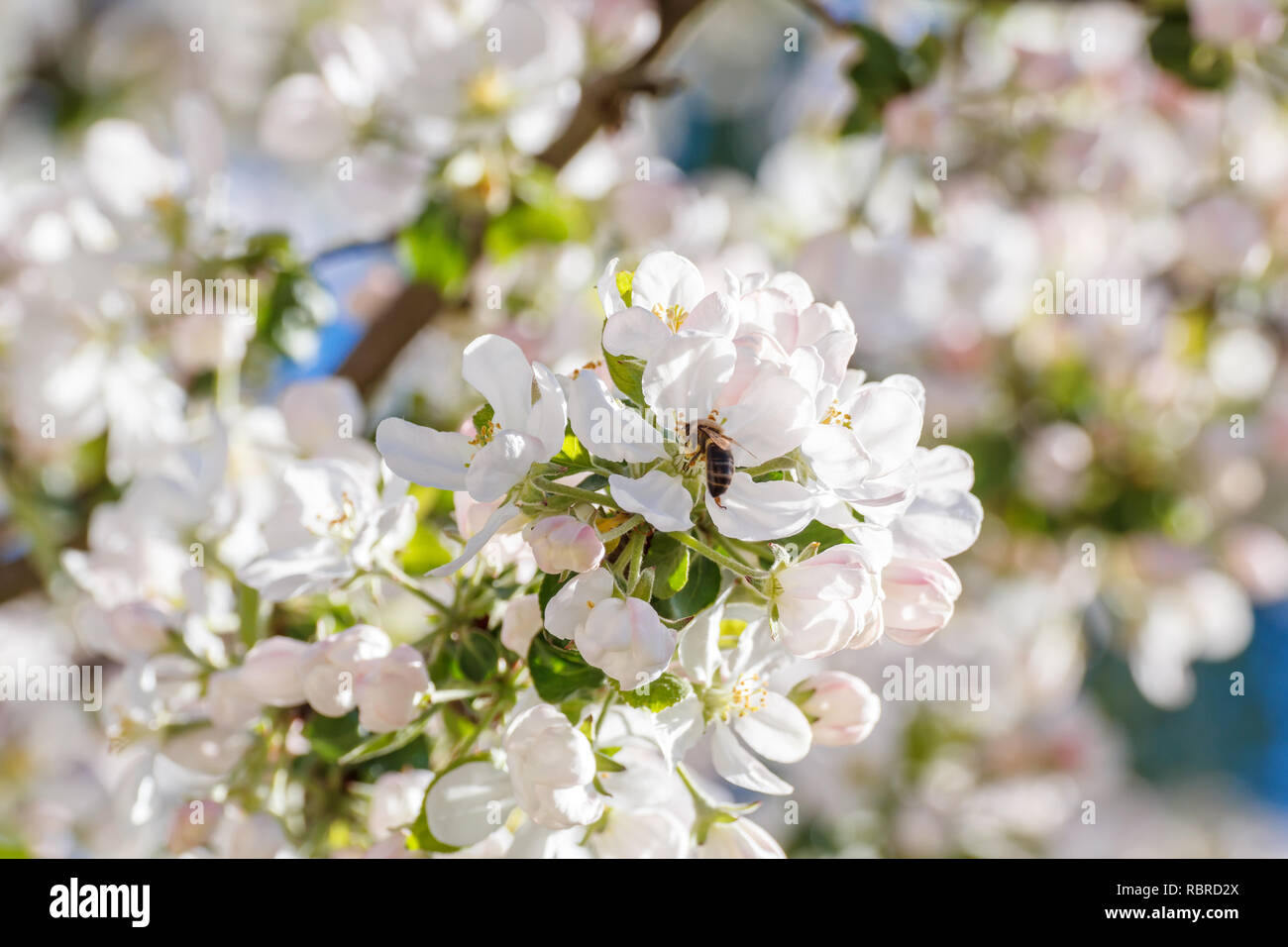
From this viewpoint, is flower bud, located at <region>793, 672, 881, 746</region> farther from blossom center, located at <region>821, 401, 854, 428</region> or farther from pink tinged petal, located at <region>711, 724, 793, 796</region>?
blossom center, located at <region>821, 401, 854, 428</region>

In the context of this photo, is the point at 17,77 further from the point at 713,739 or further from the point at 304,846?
the point at 713,739

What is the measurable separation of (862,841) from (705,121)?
2.84 metres

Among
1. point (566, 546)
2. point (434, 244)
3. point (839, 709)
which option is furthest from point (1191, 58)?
point (566, 546)

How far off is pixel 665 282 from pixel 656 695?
21 cm

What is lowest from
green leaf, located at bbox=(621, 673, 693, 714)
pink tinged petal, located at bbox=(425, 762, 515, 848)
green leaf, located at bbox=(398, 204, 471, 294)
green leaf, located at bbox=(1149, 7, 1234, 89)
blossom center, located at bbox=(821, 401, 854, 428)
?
pink tinged petal, located at bbox=(425, 762, 515, 848)

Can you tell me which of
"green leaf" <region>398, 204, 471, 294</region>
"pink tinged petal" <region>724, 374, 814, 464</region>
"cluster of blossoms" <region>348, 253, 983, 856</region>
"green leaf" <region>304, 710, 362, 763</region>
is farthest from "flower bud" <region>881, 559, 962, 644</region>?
"green leaf" <region>398, 204, 471, 294</region>

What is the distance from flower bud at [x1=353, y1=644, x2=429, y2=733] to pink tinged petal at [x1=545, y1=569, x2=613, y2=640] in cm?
11

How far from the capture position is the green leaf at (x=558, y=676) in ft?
1.87

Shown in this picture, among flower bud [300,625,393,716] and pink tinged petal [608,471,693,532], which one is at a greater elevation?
pink tinged petal [608,471,693,532]

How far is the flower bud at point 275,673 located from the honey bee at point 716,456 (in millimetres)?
277

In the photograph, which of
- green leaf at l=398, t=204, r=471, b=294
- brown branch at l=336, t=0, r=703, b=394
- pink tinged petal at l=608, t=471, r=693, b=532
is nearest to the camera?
pink tinged petal at l=608, t=471, r=693, b=532

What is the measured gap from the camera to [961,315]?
1480mm

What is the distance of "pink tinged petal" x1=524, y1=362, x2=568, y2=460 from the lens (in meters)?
0.53

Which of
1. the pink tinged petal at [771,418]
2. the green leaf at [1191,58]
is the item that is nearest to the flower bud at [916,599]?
the pink tinged petal at [771,418]
